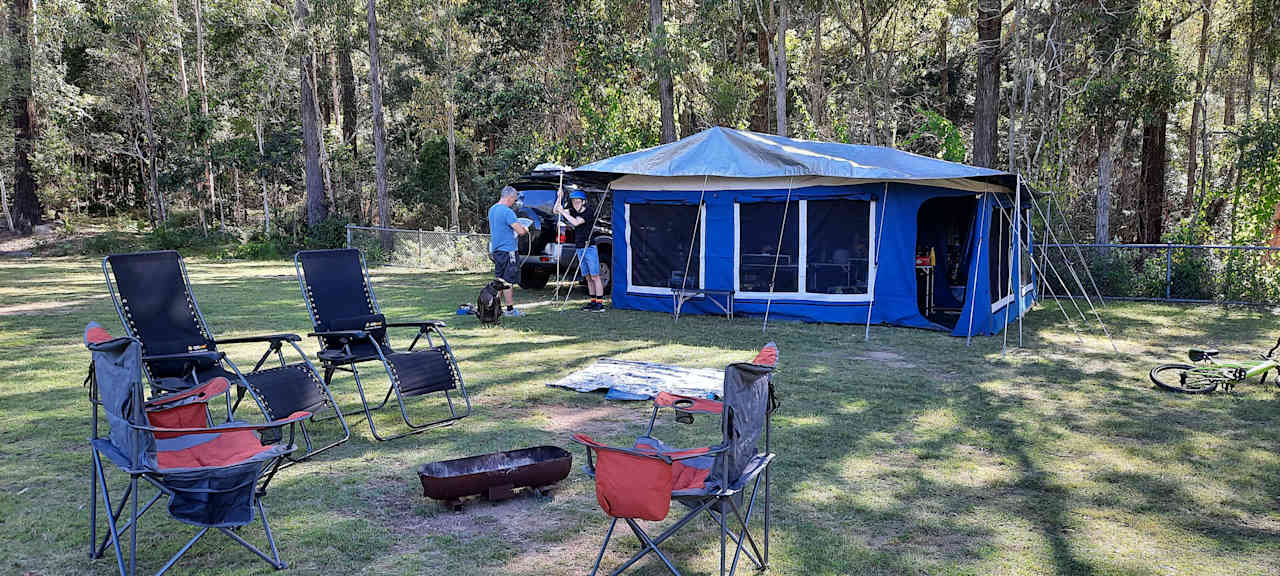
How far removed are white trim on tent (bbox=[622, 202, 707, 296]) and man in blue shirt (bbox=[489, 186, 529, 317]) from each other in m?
1.51

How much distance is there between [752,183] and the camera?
377 inches

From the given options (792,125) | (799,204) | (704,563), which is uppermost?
(792,125)

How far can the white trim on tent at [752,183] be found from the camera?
890 cm

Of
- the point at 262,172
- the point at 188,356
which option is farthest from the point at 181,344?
the point at 262,172

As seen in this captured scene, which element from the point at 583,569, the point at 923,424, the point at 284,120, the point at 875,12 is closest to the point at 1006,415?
the point at 923,424

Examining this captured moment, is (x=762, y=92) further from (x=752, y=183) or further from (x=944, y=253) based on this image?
(x=752, y=183)

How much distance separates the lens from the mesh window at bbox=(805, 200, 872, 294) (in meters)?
9.34

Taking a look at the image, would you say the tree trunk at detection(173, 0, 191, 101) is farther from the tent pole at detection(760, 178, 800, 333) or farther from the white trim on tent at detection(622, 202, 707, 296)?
the tent pole at detection(760, 178, 800, 333)

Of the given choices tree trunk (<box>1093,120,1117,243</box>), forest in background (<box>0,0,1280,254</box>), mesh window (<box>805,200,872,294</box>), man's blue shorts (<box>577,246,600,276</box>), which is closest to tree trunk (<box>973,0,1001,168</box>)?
forest in background (<box>0,0,1280,254</box>)

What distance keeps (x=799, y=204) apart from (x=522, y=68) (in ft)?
45.8

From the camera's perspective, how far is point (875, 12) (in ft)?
57.9

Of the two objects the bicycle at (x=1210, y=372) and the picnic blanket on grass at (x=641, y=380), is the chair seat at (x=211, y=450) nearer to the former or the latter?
the picnic blanket on grass at (x=641, y=380)

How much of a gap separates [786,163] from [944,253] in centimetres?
261

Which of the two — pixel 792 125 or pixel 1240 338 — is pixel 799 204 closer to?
Answer: pixel 1240 338
